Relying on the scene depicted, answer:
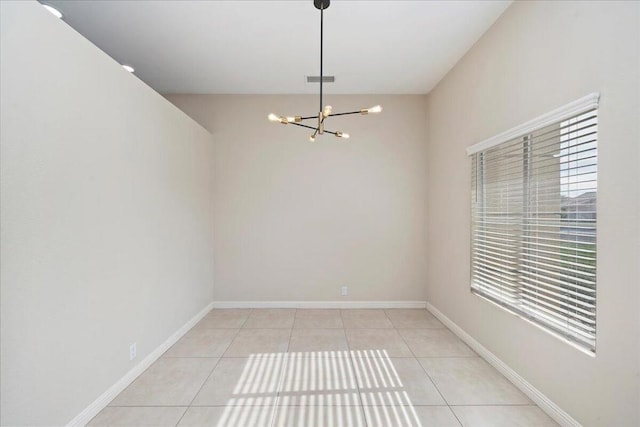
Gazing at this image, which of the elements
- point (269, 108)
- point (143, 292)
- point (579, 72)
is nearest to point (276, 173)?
point (269, 108)

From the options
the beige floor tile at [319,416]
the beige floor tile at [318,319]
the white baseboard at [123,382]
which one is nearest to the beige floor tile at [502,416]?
the beige floor tile at [319,416]

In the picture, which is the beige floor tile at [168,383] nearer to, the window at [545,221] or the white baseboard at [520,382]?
the white baseboard at [520,382]

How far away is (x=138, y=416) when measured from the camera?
6.73 feet

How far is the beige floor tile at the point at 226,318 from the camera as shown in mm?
3701

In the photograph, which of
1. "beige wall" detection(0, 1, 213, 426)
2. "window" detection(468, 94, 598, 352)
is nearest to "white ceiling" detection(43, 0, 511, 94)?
"beige wall" detection(0, 1, 213, 426)

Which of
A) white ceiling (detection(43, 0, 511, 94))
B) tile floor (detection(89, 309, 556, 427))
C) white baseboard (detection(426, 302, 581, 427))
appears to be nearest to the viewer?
white baseboard (detection(426, 302, 581, 427))

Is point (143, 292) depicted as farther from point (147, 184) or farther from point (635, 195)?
point (635, 195)

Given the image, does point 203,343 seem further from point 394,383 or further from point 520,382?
point 520,382

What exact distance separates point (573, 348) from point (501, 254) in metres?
0.90

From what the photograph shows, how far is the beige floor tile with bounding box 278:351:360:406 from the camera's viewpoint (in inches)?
88.1

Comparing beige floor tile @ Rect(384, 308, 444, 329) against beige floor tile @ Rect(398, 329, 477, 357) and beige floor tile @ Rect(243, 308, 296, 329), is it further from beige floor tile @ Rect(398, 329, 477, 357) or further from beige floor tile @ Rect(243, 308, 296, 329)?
beige floor tile @ Rect(243, 308, 296, 329)

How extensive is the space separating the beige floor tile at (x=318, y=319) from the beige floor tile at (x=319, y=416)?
1497 millimetres

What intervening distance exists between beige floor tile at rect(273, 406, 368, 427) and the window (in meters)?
1.44

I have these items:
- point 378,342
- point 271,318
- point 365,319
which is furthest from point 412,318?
point 271,318
